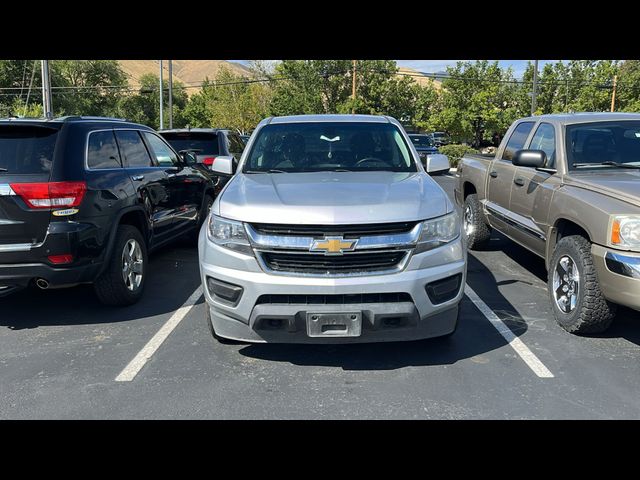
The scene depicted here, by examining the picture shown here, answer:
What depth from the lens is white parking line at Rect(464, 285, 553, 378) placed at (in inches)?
150

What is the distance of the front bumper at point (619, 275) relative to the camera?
3719mm

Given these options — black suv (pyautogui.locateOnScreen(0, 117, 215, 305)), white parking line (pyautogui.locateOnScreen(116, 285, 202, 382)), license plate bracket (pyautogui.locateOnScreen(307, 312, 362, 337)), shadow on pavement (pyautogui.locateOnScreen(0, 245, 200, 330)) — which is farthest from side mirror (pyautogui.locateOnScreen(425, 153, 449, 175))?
black suv (pyautogui.locateOnScreen(0, 117, 215, 305))

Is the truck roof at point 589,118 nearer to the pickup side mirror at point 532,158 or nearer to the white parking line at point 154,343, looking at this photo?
the pickup side mirror at point 532,158

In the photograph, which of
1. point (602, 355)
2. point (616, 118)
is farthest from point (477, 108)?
point (602, 355)

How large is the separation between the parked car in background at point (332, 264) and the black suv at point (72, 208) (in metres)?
1.34

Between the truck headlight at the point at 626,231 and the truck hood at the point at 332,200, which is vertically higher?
the truck hood at the point at 332,200

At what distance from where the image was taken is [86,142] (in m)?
4.69

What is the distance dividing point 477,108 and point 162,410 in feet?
100

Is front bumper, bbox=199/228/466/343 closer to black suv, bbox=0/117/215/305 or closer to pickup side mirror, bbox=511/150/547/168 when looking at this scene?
black suv, bbox=0/117/215/305

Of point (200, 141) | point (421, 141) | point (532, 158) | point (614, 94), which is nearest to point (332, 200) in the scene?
point (532, 158)

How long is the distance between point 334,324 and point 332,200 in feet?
2.77

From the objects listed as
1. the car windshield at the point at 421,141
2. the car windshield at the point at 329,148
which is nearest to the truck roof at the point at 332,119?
the car windshield at the point at 329,148

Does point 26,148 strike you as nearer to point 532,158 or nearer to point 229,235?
point 229,235
